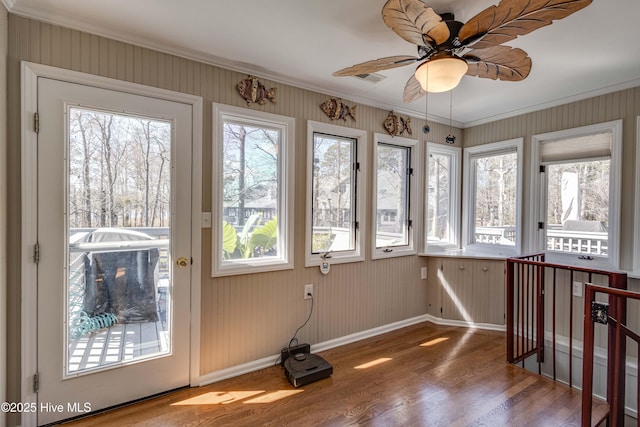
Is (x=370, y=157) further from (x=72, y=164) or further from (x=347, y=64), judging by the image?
(x=72, y=164)

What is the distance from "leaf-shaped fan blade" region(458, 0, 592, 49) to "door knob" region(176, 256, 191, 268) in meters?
2.30

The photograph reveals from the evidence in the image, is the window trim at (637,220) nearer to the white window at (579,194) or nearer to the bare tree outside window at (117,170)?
the white window at (579,194)

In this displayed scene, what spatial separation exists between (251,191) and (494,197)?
10.0 feet

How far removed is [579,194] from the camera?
3152 mm

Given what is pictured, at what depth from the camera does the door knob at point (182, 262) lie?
231cm

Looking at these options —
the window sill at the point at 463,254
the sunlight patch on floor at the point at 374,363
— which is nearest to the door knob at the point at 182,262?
the sunlight patch on floor at the point at 374,363

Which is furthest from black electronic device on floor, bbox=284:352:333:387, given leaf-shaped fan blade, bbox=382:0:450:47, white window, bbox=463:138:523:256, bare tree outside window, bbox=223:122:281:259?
white window, bbox=463:138:523:256

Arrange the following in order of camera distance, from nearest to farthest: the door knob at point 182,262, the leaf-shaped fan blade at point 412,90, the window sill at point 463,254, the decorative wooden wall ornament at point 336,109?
the leaf-shaped fan blade at point 412,90 → the door knob at point 182,262 → the decorative wooden wall ornament at point 336,109 → the window sill at point 463,254

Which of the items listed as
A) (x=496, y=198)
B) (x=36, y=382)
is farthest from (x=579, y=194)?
(x=36, y=382)

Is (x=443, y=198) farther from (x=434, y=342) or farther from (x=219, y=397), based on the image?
(x=219, y=397)

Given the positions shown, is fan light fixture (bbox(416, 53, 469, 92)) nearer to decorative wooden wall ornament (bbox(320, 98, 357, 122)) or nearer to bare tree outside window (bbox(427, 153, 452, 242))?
decorative wooden wall ornament (bbox(320, 98, 357, 122))

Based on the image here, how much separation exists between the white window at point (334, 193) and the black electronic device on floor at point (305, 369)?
832mm

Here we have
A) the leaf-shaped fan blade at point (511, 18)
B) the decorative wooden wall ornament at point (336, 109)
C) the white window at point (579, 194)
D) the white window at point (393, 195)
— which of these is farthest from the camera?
the white window at point (393, 195)

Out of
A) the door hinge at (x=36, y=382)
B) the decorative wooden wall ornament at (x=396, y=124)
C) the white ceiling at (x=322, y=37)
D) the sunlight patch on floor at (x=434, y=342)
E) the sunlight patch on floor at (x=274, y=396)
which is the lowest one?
the sunlight patch on floor at (x=274, y=396)
